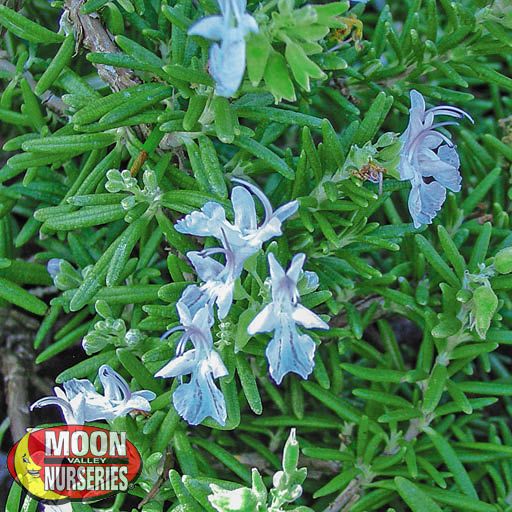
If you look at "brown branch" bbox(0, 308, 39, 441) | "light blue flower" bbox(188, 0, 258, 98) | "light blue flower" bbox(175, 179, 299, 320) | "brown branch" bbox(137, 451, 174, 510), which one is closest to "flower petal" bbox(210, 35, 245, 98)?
"light blue flower" bbox(188, 0, 258, 98)

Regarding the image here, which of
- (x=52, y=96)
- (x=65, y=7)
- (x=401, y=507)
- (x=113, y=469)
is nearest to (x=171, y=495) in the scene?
(x=113, y=469)

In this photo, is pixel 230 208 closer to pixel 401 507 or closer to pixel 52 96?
pixel 52 96

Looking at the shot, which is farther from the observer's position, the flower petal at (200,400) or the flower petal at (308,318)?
the flower petal at (200,400)

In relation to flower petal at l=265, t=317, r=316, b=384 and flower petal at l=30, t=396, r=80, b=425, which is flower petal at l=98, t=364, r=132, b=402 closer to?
flower petal at l=30, t=396, r=80, b=425

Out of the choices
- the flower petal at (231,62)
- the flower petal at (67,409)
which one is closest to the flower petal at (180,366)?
the flower petal at (67,409)

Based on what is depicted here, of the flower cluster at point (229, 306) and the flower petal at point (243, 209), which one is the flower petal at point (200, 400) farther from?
the flower petal at point (243, 209)

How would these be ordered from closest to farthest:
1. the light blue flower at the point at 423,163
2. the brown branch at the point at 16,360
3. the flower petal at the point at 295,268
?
the flower petal at the point at 295,268, the light blue flower at the point at 423,163, the brown branch at the point at 16,360

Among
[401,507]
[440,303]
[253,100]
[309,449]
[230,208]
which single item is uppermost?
[253,100]
